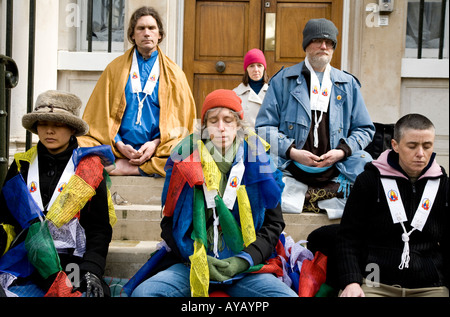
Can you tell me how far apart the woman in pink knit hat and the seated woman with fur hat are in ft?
8.18

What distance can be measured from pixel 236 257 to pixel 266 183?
431 mm

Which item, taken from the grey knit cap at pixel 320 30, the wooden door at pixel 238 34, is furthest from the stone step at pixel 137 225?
the wooden door at pixel 238 34

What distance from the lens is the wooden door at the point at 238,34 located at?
652 cm

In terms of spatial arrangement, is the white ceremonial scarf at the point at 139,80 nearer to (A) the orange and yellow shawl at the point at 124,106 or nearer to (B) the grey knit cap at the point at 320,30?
(A) the orange and yellow shawl at the point at 124,106

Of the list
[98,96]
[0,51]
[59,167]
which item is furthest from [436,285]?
[0,51]

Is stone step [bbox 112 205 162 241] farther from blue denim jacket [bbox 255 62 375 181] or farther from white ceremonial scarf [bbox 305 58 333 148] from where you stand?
white ceremonial scarf [bbox 305 58 333 148]

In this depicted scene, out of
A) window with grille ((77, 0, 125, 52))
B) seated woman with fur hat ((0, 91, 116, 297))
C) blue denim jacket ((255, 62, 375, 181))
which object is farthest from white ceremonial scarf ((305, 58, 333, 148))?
window with grille ((77, 0, 125, 52))

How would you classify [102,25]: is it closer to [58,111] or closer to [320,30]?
[320,30]

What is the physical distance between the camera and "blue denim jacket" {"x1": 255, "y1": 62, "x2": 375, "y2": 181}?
417cm

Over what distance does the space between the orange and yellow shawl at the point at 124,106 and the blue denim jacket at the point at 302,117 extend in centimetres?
91

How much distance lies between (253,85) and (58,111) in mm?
2839

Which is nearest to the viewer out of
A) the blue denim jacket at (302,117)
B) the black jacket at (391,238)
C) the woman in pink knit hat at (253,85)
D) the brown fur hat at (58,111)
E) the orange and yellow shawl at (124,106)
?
the black jacket at (391,238)
